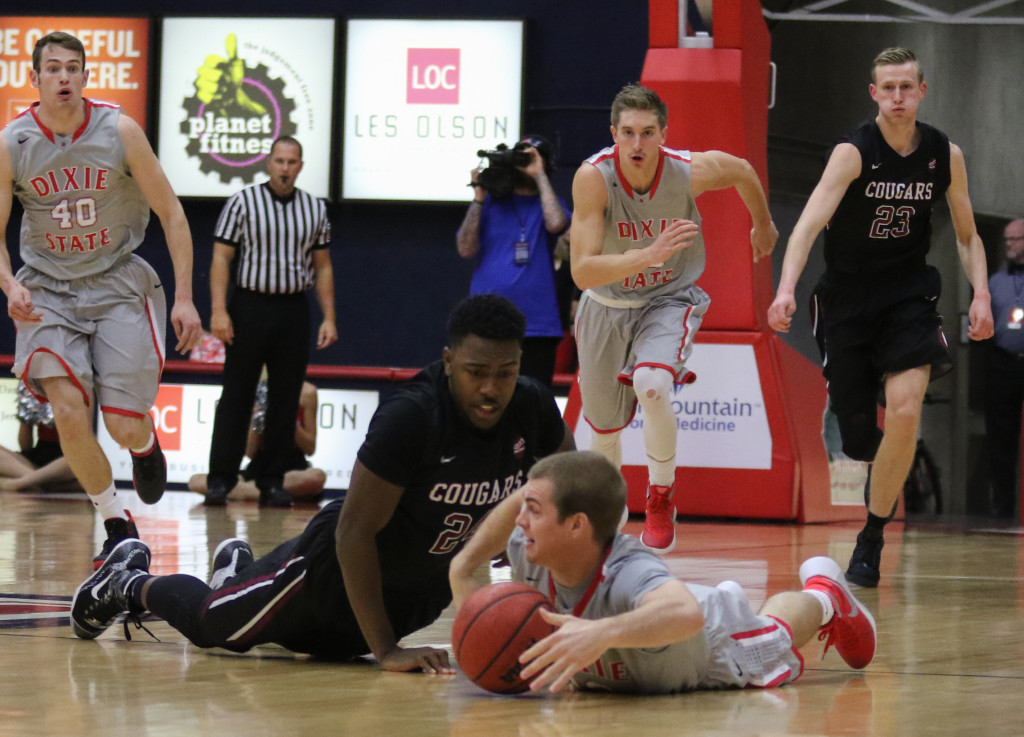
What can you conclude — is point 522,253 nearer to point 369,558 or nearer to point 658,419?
point 658,419

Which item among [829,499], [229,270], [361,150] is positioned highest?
[361,150]

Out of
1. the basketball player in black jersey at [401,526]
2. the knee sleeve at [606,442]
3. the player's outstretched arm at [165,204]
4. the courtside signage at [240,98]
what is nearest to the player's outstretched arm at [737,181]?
the knee sleeve at [606,442]

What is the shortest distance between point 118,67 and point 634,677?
10.6 m

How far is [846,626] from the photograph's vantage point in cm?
358

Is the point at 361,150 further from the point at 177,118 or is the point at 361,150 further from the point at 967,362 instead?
the point at 967,362

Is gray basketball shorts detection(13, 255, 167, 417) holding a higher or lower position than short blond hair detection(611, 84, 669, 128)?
lower

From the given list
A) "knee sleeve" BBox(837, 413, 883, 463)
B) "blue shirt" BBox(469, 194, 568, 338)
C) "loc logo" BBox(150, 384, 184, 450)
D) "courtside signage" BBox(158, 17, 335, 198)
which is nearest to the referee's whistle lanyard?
"knee sleeve" BBox(837, 413, 883, 463)

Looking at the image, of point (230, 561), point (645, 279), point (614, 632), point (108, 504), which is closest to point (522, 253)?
point (645, 279)

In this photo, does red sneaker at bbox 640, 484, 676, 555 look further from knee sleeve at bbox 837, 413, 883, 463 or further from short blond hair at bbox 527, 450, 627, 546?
short blond hair at bbox 527, 450, 627, 546

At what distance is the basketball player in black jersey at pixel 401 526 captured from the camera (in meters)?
3.38

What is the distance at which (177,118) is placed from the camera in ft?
41.7

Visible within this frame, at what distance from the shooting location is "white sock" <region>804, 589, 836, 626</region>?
3.54m

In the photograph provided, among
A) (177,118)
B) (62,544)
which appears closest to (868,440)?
(62,544)

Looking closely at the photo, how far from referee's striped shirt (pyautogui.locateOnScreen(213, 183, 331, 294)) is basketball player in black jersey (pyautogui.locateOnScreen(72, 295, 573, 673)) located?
565 cm
